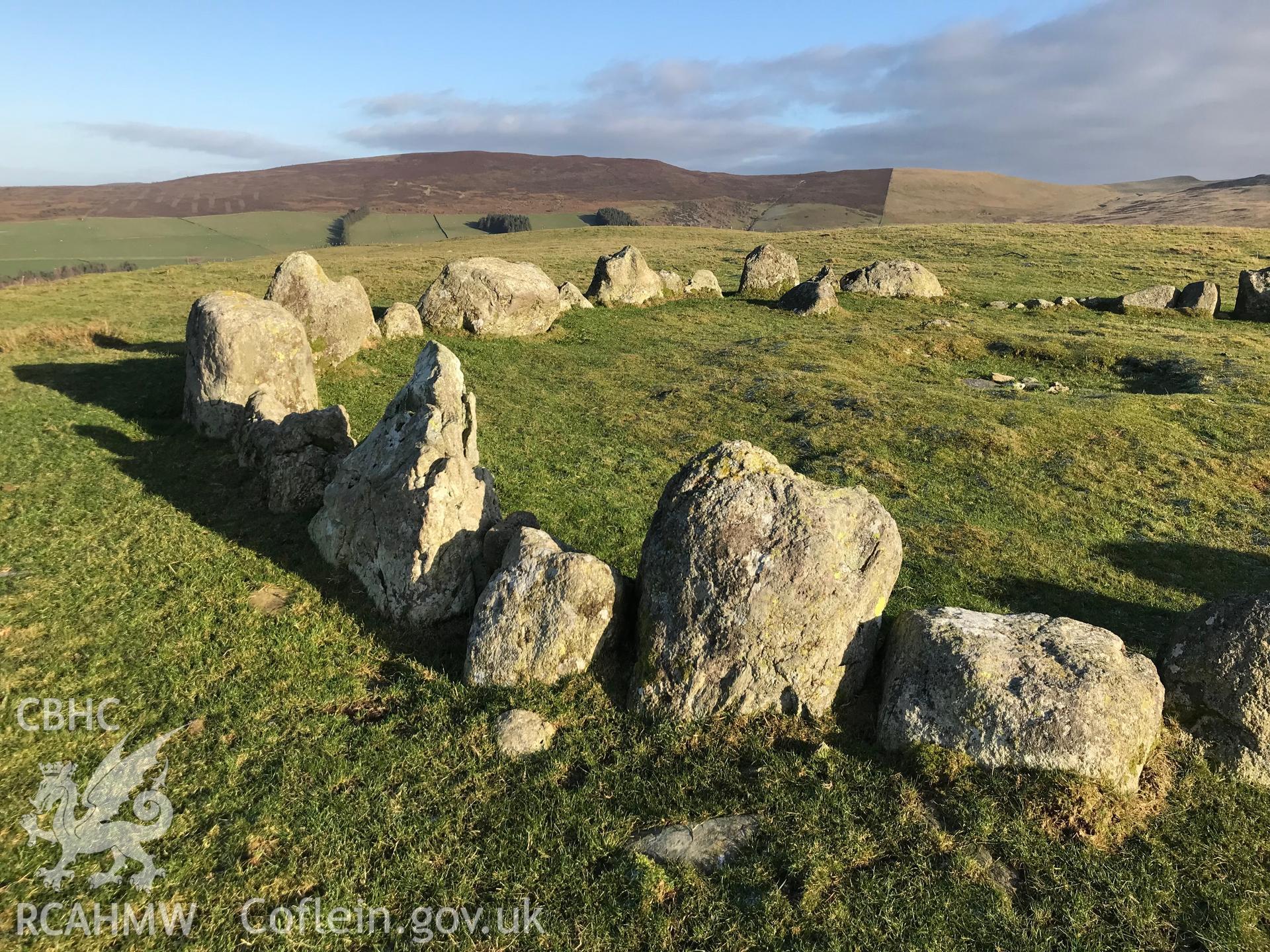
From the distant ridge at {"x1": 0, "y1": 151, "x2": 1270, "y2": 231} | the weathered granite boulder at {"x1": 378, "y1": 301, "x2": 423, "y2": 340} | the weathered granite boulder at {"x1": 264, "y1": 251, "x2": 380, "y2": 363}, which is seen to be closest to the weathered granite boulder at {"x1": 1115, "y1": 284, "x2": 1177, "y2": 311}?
the weathered granite boulder at {"x1": 378, "y1": 301, "x2": 423, "y2": 340}

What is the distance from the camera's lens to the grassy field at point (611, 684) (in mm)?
6059

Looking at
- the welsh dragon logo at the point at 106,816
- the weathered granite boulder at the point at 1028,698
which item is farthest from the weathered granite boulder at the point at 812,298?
the welsh dragon logo at the point at 106,816

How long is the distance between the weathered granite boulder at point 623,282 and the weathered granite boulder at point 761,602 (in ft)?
87.2

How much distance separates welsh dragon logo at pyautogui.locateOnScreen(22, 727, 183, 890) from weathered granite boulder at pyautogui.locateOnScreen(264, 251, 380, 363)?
17.2 meters

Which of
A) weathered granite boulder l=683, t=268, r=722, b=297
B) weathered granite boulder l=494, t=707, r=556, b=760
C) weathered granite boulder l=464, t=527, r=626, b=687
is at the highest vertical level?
weathered granite boulder l=683, t=268, r=722, b=297

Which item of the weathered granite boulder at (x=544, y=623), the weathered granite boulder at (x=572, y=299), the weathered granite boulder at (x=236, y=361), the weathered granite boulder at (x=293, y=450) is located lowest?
the weathered granite boulder at (x=544, y=623)

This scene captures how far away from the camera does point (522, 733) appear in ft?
25.5

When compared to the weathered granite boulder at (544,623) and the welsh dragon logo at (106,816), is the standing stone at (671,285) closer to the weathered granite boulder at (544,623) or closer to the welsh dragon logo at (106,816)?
the weathered granite boulder at (544,623)

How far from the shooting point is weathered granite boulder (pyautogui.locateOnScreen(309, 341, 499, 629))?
9766 millimetres

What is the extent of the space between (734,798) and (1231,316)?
3936 centimetres

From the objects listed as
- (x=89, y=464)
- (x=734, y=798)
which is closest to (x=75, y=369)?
(x=89, y=464)

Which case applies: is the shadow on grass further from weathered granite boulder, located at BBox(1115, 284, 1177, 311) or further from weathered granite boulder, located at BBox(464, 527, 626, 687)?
weathered granite boulder, located at BBox(1115, 284, 1177, 311)

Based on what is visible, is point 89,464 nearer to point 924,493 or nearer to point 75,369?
point 75,369

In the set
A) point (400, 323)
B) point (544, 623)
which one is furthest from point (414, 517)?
point (400, 323)
